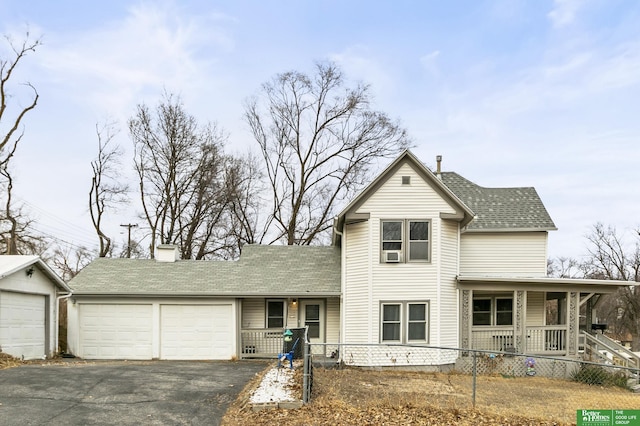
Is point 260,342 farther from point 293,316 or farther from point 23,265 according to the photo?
point 23,265

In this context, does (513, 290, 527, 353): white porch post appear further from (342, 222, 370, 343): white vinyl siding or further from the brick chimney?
the brick chimney

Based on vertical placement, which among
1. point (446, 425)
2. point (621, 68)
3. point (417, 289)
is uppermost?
point (621, 68)

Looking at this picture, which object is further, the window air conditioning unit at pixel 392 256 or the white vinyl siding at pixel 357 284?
the white vinyl siding at pixel 357 284

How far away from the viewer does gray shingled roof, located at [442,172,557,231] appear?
20.3 meters

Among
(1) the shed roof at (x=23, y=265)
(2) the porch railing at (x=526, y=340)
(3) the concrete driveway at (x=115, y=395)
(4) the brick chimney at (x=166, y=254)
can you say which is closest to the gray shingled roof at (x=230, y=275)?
(4) the brick chimney at (x=166, y=254)

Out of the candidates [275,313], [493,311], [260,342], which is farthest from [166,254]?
[493,311]

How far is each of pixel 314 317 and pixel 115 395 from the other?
33.4 ft

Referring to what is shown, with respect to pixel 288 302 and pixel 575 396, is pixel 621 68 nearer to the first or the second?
pixel 575 396

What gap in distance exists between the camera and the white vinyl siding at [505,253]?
2019 cm

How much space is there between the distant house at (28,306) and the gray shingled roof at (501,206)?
49.1ft

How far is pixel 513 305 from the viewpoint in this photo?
1873cm

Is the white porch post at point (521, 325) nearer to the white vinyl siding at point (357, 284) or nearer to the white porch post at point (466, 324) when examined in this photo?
the white porch post at point (466, 324)

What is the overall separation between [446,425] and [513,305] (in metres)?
10.6

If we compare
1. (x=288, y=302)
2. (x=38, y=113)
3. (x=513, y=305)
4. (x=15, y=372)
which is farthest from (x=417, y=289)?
(x=38, y=113)
